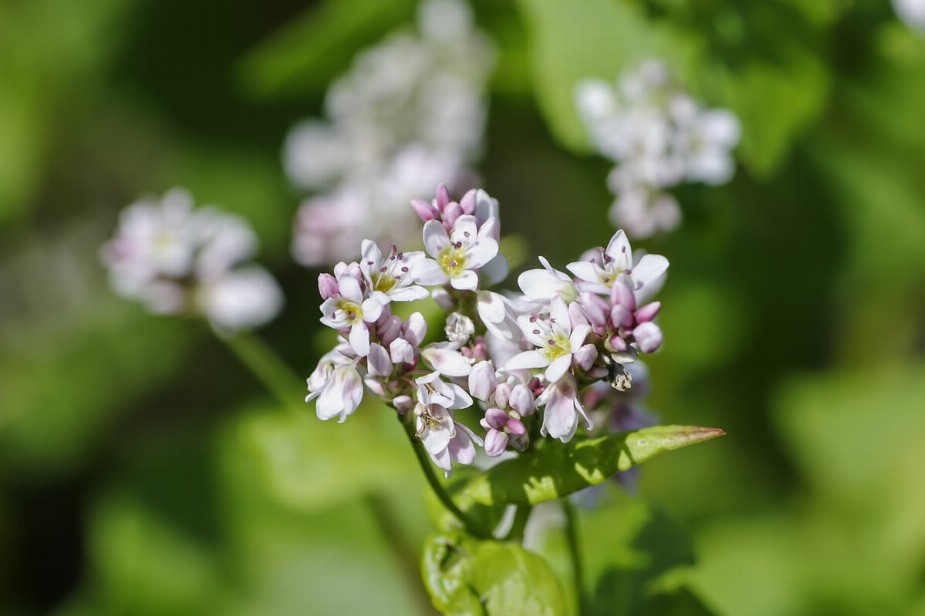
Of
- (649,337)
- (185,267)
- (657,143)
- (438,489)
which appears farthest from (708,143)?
(185,267)

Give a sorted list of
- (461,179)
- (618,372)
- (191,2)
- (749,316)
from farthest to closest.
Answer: (191,2) → (749,316) → (461,179) → (618,372)

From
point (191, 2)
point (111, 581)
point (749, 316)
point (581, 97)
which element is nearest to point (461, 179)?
point (581, 97)

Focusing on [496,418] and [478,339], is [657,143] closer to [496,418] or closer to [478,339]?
[478,339]

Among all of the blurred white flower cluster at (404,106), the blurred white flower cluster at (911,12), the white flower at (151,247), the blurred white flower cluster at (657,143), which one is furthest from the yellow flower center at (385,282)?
the blurred white flower cluster at (911,12)

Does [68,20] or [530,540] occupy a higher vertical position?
[68,20]

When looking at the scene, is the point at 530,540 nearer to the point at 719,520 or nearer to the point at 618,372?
the point at 618,372
